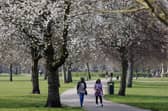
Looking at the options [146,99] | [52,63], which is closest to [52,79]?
[52,63]

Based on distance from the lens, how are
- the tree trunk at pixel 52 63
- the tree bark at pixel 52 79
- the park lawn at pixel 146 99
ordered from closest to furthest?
the tree trunk at pixel 52 63 → the tree bark at pixel 52 79 → the park lawn at pixel 146 99

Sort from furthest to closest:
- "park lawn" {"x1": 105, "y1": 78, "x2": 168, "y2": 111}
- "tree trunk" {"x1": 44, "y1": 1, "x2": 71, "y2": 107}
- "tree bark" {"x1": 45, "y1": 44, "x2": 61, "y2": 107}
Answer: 1. "park lawn" {"x1": 105, "y1": 78, "x2": 168, "y2": 111}
2. "tree bark" {"x1": 45, "y1": 44, "x2": 61, "y2": 107}
3. "tree trunk" {"x1": 44, "y1": 1, "x2": 71, "y2": 107}

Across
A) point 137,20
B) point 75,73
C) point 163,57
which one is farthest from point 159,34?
point 75,73

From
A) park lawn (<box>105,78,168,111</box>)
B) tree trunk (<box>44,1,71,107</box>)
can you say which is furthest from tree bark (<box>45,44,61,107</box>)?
park lawn (<box>105,78,168,111</box>)

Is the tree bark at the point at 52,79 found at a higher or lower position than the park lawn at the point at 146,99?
higher

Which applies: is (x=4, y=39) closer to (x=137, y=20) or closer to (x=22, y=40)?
(x=22, y=40)

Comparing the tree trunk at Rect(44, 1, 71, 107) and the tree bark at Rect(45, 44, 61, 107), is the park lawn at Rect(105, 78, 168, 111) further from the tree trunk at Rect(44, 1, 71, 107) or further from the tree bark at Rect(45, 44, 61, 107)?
the tree trunk at Rect(44, 1, 71, 107)

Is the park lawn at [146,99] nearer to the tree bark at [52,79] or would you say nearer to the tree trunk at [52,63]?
the tree bark at [52,79]

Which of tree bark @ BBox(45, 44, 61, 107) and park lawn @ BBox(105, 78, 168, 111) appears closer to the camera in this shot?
tree bark @ BBox(45, 44, 61, 107)

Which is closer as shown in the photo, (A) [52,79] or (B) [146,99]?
(A) [52,79]

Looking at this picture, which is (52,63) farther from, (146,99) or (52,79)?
(146,99)

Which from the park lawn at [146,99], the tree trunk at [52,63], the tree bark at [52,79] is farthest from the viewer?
the park lawn at [146,99]

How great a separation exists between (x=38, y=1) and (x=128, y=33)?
14.1 metres

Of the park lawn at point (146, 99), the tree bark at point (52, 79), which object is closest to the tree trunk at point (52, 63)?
the tree bark at point (52, 79)
